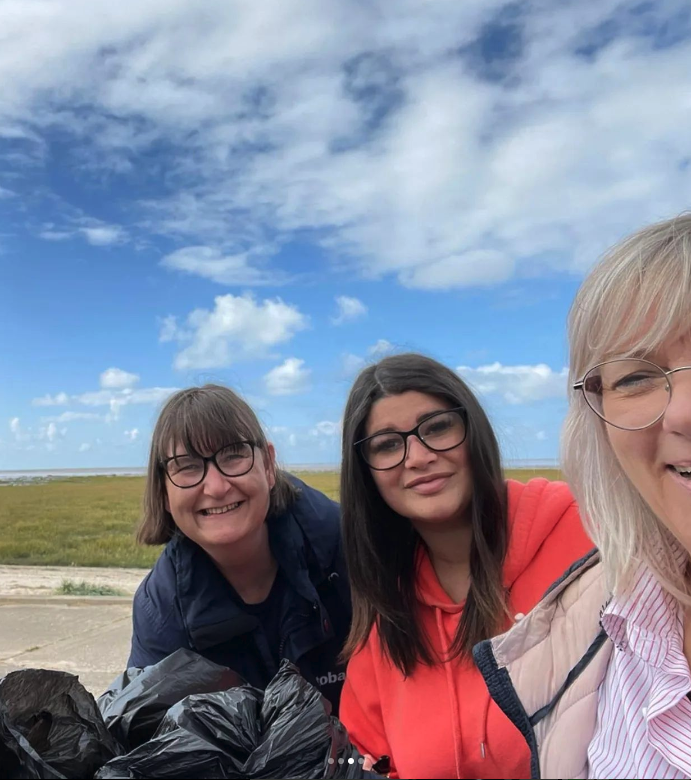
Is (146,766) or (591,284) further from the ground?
(591,284)

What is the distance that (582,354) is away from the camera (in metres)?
1.36

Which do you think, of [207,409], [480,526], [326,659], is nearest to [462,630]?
[480,526]

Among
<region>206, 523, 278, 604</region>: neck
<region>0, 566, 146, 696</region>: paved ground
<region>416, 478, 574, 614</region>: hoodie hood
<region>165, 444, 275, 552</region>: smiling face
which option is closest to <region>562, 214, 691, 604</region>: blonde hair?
<region>416, 478, 574, 614</region>: hoodie hood

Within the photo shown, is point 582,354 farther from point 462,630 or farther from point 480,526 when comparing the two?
point 462,630

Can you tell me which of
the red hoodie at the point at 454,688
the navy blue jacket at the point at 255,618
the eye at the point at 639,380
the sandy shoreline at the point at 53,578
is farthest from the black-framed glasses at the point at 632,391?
the sandy shoreline at the point at 53,578

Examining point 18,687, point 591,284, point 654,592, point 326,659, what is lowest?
point 326,659

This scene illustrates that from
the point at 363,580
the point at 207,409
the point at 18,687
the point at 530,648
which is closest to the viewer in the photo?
the point at 530,648

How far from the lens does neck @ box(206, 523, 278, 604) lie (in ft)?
8.57

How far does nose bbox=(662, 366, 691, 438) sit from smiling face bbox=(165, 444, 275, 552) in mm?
1683

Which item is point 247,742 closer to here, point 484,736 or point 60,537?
point 484,736

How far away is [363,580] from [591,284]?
140 cm

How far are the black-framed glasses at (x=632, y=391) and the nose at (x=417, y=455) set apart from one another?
0.90m

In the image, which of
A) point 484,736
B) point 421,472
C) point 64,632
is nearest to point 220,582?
point 421,472

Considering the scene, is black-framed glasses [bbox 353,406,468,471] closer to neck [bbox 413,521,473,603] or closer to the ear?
neck [bbox 413,521,473,603]
